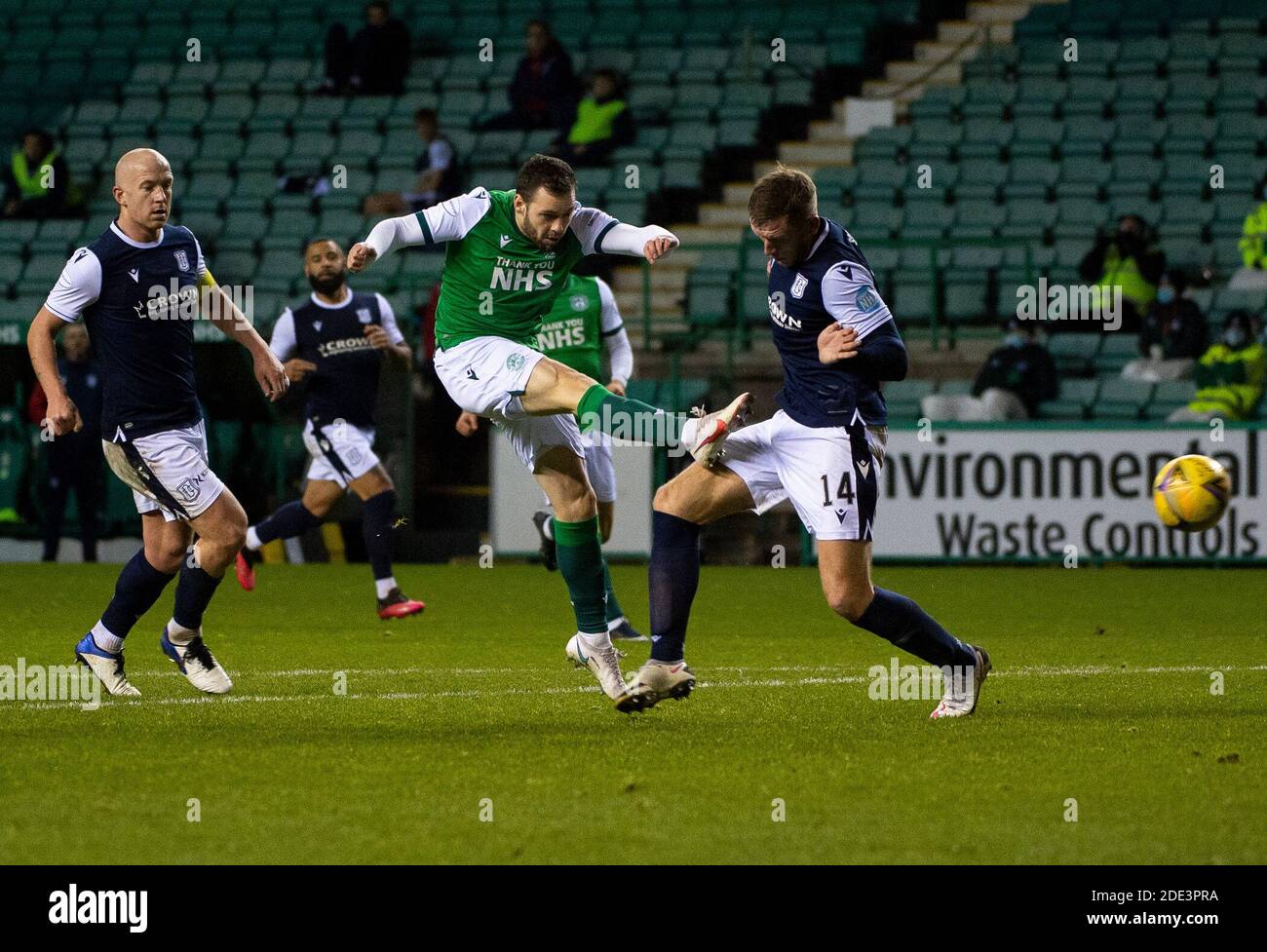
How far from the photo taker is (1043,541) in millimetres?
16000

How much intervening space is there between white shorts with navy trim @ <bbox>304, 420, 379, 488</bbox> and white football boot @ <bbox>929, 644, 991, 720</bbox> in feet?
18.3

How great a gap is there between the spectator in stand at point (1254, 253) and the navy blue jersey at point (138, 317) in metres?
12.8

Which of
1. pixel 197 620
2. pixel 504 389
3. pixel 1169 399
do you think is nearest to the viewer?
pixel 504 389

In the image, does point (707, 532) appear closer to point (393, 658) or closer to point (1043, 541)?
point (1043, 541)

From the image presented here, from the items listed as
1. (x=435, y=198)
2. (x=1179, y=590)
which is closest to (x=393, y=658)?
(x=1179, y=590)

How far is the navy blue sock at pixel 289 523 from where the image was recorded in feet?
41.3

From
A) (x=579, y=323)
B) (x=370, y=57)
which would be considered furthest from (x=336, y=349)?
(x=370, y=57)

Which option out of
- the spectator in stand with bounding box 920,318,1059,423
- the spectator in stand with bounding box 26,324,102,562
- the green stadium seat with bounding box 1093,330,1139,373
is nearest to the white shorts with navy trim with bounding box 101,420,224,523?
the spectator in stand with bounding box 26,324,102,562

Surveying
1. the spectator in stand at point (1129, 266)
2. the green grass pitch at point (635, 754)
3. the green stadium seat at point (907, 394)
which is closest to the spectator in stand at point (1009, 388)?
the green stadium seat at point (907, 394)

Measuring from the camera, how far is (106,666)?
791cm

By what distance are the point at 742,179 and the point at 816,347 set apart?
16004 mm

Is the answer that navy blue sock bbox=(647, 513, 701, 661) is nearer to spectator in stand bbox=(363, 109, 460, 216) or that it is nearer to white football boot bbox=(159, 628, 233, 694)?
white football boot bbox=(159, 628, 233, 694)

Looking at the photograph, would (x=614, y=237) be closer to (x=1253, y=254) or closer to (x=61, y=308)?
(x=61, y=308)

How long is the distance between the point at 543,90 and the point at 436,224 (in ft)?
50.6
